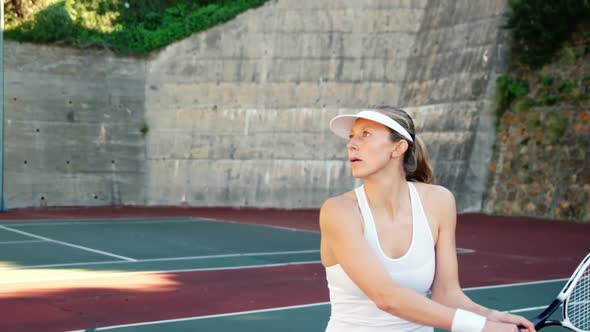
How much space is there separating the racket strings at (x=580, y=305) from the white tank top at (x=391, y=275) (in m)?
0.57

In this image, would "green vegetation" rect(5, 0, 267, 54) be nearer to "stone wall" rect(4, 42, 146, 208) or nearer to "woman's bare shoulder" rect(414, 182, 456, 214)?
"stone wall" rect(4, 42, 146, 208)

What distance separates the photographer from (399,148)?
8.82 feet

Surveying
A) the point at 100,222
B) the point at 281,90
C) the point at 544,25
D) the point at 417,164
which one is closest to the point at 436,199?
the point at 417,164

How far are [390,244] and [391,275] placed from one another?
4.2 inches

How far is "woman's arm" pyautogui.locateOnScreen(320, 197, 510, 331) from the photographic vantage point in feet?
8.16

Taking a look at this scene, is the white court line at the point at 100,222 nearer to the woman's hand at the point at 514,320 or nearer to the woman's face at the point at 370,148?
the woman's face at the point at 370,148

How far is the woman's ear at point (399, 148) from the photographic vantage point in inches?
105

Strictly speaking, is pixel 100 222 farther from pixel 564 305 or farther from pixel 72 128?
pixel 564 305

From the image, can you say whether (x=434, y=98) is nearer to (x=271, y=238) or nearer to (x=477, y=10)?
(x=477, y=10)

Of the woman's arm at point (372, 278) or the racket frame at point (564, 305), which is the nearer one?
the woman's arm at point (372, 278)

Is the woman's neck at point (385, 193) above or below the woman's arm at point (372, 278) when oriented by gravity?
above

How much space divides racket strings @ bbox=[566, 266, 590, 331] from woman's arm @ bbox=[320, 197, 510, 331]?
56cm

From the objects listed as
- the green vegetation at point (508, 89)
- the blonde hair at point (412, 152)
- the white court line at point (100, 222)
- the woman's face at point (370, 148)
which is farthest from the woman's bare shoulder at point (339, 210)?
the green vegetation at point (508, 89)

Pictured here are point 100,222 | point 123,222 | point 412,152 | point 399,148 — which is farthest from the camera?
point 123,222
